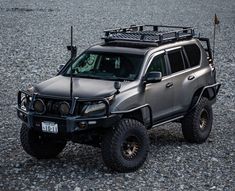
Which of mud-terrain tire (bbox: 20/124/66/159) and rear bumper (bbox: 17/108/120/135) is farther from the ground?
rear bumper (bbox: 17/108/120/135)

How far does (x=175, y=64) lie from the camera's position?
9438 mm

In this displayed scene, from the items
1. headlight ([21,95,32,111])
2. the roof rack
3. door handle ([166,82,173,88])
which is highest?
the roof rack

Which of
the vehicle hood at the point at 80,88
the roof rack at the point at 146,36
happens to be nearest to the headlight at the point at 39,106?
the vehicle hood at the point at 80,88

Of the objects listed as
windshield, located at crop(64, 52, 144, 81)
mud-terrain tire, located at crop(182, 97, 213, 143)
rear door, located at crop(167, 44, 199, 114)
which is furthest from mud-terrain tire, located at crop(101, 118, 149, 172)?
mud-terrain tire, located at crop(182, 97, 213, 143)

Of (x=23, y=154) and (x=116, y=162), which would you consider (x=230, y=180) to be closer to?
(x=116, y=162)

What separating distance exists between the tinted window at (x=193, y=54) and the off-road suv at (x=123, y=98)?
0.02 meters

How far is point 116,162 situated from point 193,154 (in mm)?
1788

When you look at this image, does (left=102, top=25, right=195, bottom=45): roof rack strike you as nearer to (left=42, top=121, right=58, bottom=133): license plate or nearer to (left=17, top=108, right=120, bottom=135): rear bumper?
(left=17, top=108, right=120, bottom=135): rear bumper

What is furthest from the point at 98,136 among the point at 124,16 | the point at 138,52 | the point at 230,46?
the point at 124,16

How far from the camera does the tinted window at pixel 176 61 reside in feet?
30.6

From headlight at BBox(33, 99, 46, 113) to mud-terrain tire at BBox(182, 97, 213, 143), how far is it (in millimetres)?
2814

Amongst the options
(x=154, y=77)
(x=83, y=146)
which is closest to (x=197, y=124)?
(x=154, y=77)

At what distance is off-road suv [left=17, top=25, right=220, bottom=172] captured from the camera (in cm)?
783

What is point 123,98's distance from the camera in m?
8.05
